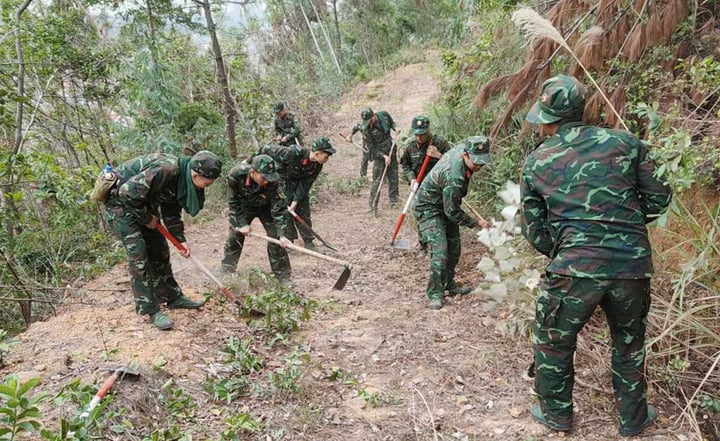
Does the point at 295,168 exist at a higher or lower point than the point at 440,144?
higher

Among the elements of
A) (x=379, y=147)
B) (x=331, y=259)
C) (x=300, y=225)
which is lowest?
(x=300, y=225)

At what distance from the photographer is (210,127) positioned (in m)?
9.50

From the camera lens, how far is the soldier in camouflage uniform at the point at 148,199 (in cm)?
407

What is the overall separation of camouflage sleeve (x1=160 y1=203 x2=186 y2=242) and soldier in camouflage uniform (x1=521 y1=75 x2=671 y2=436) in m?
3.41

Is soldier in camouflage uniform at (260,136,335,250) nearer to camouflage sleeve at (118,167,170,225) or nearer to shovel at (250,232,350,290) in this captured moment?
shovel at (250,232,350,290)

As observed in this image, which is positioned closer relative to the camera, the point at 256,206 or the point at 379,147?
the point at 256,206

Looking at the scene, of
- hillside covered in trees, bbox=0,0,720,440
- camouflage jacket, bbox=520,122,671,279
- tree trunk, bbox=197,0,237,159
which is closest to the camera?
camouflage jacket, bbox=520,122,671,279

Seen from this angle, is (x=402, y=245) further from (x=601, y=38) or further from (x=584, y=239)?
(x=584, y=239)

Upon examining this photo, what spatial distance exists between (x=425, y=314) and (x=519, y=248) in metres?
1.21

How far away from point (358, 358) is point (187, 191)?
2179mm

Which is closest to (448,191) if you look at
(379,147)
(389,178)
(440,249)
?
(440,249)

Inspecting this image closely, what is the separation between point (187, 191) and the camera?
428cm

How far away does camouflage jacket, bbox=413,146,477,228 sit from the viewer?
15.0 feet

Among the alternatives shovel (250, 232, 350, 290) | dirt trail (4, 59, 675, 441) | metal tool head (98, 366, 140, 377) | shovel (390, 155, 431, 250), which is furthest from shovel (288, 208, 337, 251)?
metal tool head (98, 366, 140, 377)
